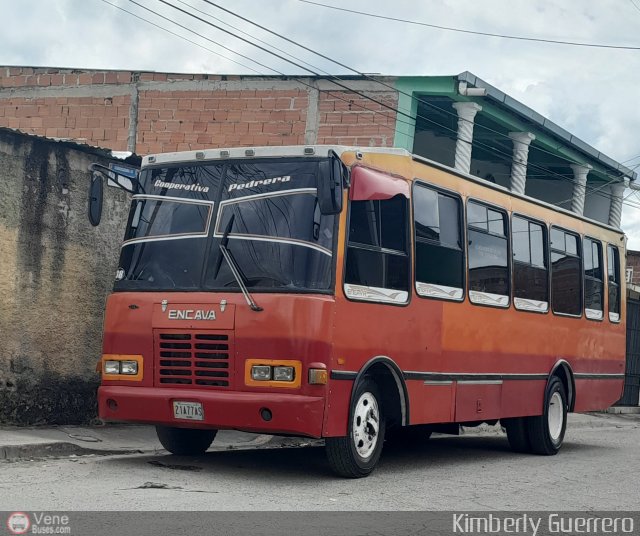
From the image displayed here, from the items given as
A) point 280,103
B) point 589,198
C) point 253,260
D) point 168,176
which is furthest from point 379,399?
point 589,198

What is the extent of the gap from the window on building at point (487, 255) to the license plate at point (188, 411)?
→ 11.6ft

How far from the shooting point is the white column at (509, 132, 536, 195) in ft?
70.5

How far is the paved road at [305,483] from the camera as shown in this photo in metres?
7.52

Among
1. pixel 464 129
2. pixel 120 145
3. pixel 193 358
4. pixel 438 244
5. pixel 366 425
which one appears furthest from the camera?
pixel 120 145

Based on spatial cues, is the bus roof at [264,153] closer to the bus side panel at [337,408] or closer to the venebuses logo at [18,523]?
the bus side panel at [337,408]

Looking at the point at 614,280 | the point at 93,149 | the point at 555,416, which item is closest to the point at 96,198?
the point at 93,149

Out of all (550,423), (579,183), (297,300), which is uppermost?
(579,183)

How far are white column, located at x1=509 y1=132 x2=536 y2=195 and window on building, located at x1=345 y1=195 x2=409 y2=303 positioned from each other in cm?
1205

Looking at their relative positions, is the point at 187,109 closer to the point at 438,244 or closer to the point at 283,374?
the point at 438,244

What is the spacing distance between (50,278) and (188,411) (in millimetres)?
3498

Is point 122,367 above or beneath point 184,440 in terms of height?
above

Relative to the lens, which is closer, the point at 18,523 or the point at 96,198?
the point at 18,523

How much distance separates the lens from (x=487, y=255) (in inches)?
457

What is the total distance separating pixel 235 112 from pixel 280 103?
900 mm
